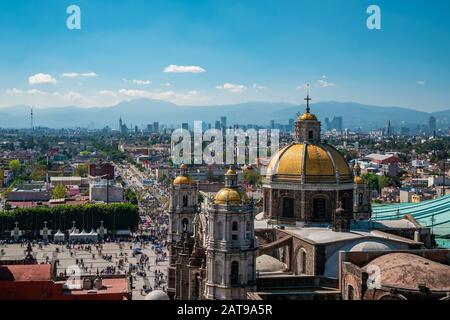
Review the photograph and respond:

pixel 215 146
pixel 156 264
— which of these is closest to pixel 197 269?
pixel 156 264

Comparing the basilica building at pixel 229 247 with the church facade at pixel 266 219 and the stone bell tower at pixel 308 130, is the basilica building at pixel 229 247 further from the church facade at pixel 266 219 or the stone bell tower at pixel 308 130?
the stone bell tower at pixel 308 130

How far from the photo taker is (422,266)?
24625 mm

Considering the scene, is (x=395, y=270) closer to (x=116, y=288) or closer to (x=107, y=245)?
(x=116, y=288)

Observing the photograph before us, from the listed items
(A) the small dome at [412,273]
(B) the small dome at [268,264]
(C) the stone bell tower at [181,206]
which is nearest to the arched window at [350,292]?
(A) the small dome at [412,273]

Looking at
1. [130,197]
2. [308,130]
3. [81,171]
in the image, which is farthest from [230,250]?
[81,171]

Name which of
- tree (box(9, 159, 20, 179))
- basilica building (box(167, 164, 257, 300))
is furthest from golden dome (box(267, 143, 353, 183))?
tree (box(9, 159, 20, 179))

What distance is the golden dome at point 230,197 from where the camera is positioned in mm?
27500

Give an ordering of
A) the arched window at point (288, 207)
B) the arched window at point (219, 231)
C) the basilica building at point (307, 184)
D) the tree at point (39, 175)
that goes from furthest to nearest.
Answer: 1. the tree at point (39, 175)
2. the arched window at point (288, 207)
3. the basilica building at point (307, 184)
4. the arched window at point (219, 231)

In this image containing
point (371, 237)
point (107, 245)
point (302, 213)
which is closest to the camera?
point (371, 237)

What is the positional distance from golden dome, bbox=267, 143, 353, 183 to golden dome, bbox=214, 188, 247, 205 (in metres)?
6.35

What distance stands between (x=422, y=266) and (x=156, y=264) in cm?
2910

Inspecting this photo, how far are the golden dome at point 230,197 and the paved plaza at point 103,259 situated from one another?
1495 cm

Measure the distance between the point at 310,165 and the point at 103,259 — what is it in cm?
2556
